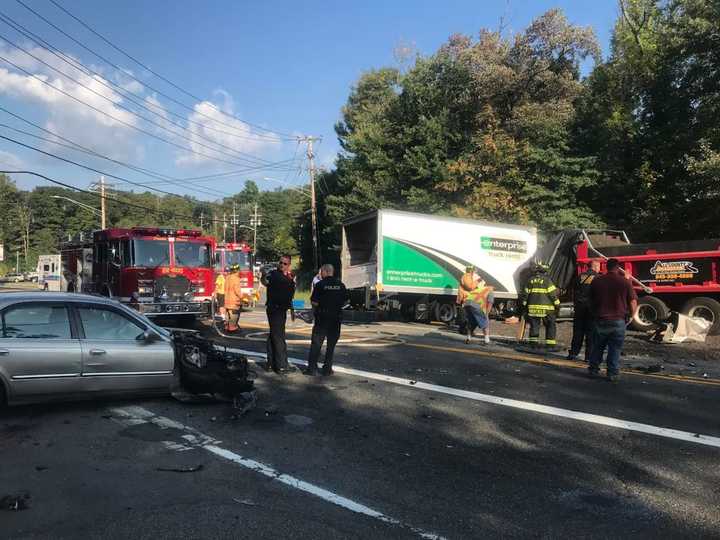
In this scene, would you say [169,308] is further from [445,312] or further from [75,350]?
[445,312]

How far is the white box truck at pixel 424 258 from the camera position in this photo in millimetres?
16766

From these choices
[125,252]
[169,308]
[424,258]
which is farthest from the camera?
[424,258]

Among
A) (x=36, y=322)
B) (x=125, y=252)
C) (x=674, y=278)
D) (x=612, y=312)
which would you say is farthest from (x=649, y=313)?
(x=36, y=322)

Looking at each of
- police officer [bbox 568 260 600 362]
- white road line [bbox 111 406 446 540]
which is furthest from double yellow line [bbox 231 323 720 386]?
white road line [bbox 111 406 446 540]

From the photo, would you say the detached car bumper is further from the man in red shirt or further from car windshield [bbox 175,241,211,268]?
the man in red shirt

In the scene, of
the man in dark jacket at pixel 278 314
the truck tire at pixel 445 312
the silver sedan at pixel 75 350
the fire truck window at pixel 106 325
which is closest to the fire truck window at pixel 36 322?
the silver sedan at pixel 75 350

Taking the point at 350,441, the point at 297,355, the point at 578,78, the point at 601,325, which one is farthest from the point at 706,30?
the point at 350,441

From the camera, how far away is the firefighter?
13344 millimetres

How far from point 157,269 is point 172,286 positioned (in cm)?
56

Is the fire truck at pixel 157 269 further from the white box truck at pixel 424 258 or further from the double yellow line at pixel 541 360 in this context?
the double yellow line at pixel 541 360

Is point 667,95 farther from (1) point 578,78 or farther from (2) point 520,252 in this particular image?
(2) point 520,252

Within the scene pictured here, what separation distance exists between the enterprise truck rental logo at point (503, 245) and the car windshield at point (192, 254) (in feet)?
28.0

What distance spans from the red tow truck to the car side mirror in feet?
38.9

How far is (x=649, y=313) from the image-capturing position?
569 inches
